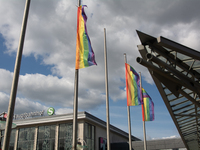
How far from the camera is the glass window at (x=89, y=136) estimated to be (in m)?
33.6

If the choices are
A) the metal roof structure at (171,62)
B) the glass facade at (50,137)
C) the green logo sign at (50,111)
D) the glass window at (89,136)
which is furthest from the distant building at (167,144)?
the metal roof structure at (171,62)

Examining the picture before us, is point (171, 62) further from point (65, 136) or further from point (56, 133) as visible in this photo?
point (56, 133)

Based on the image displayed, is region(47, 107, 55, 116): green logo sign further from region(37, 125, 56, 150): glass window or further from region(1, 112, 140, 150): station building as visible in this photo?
region(37, 125, 56, 150): glass window

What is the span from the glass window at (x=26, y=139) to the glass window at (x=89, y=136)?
9286 mm

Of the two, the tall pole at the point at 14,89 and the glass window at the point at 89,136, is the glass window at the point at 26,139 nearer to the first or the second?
the glass window at the point at 89,136

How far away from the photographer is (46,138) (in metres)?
35.3

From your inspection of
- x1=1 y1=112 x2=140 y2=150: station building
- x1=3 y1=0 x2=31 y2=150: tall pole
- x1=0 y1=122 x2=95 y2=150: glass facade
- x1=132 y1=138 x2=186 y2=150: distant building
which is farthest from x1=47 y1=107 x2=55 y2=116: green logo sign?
x1=3 y1=0 x2=31 y2=150: tall pole

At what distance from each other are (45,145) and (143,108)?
17.7 meters

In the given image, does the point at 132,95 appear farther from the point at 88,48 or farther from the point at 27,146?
the point at 27,146

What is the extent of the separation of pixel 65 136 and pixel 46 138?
3499mm

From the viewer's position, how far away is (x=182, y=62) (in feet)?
37.7

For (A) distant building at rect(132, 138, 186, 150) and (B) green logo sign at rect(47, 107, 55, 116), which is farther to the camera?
(B) green logo sign at rect(47, 107, 55, 116)

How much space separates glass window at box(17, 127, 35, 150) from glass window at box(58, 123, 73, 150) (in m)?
5.42

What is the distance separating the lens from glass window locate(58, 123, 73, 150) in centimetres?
3341
